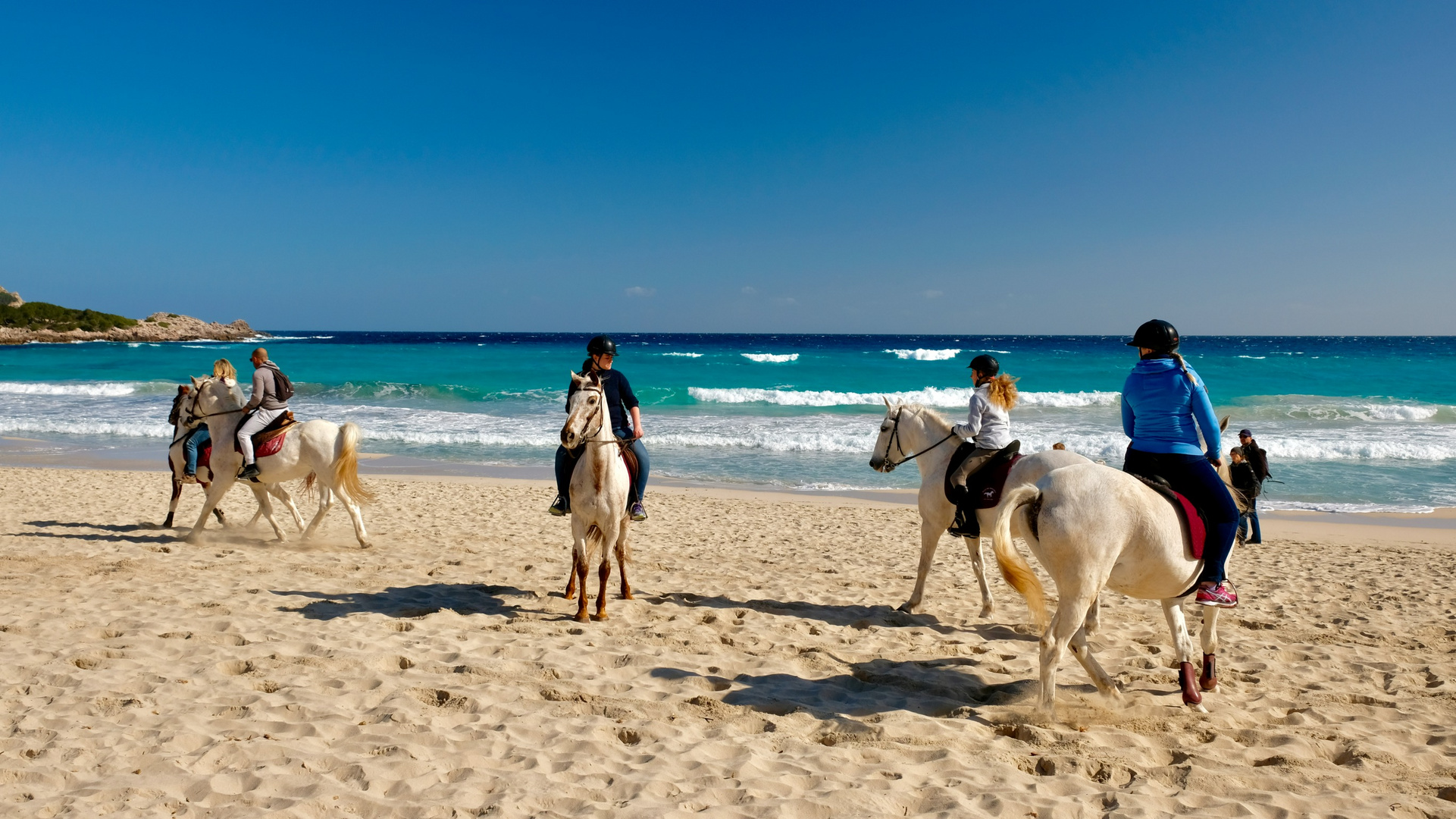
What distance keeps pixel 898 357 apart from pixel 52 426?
53.8 meters

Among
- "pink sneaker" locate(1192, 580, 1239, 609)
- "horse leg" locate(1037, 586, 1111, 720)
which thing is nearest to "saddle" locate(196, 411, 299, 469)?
"horse leg" locate(1037, 586, 1111, 720)

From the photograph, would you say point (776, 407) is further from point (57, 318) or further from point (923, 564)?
point (57, 318)

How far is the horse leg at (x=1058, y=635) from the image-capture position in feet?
12.9

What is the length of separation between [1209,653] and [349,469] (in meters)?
8.10

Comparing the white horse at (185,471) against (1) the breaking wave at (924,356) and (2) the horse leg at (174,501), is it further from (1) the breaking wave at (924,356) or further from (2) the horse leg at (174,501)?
(1) the breaking wave at (924,356)

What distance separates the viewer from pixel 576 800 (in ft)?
10.3

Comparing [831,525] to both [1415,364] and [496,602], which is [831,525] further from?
[1415,364]

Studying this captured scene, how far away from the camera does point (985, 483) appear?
575 cm

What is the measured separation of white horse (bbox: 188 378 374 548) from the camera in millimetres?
8391

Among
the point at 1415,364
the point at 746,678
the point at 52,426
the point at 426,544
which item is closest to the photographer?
the point at 746,678

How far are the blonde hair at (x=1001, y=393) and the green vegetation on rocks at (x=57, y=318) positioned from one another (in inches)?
3629

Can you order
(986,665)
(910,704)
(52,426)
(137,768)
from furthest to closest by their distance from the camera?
(52,426) < (986,665) < (910,704) < (137,768)

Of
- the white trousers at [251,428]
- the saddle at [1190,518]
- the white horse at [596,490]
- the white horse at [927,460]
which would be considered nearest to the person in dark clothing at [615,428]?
the white horse at [596,490]

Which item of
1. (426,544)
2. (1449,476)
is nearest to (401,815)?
(426,544)
